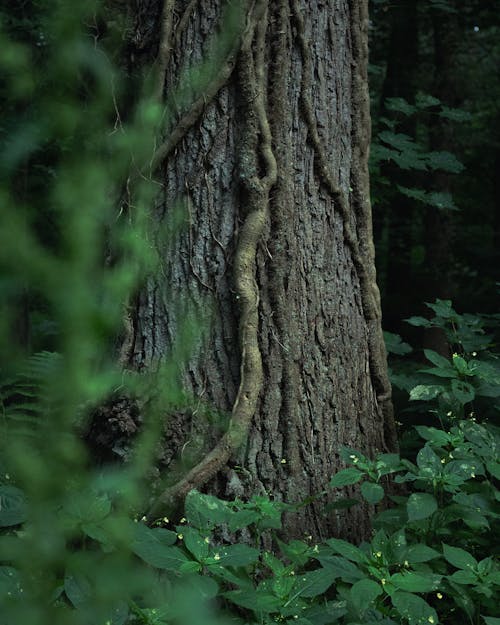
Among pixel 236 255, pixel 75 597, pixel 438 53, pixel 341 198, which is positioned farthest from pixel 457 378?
pixel 438 53

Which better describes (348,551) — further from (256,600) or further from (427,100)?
(427,100)

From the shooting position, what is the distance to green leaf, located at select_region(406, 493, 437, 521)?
210cm

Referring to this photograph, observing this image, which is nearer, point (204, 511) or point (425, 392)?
point (204, 511)

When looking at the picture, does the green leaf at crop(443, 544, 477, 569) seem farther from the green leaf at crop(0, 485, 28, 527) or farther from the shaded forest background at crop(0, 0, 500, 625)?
Result: the green leaf at crop(0, 485, 28, 527)

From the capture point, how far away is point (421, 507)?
212cm

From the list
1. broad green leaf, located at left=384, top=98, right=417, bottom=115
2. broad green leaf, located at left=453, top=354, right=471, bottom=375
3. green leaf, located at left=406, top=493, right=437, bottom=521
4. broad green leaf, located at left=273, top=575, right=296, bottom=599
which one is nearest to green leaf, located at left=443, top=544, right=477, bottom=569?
green leaf, located at left=406, top=493, right=437, bottom=521

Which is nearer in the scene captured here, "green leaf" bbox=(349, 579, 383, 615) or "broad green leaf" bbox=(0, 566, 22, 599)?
"broad green leaf" bbox=(0, 566, 22, 599)

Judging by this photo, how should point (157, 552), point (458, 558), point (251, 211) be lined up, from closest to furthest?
point (157, 552), point (458, 558), point (251, 211)

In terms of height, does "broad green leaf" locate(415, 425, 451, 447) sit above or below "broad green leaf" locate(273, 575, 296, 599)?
above

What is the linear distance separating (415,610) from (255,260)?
1.30 metres

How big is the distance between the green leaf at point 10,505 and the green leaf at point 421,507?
1194 millimetres

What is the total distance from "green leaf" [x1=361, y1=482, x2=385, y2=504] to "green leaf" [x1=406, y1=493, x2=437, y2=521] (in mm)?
98

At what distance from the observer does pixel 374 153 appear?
4.93 m

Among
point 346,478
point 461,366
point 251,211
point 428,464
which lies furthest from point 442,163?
point 346,478
